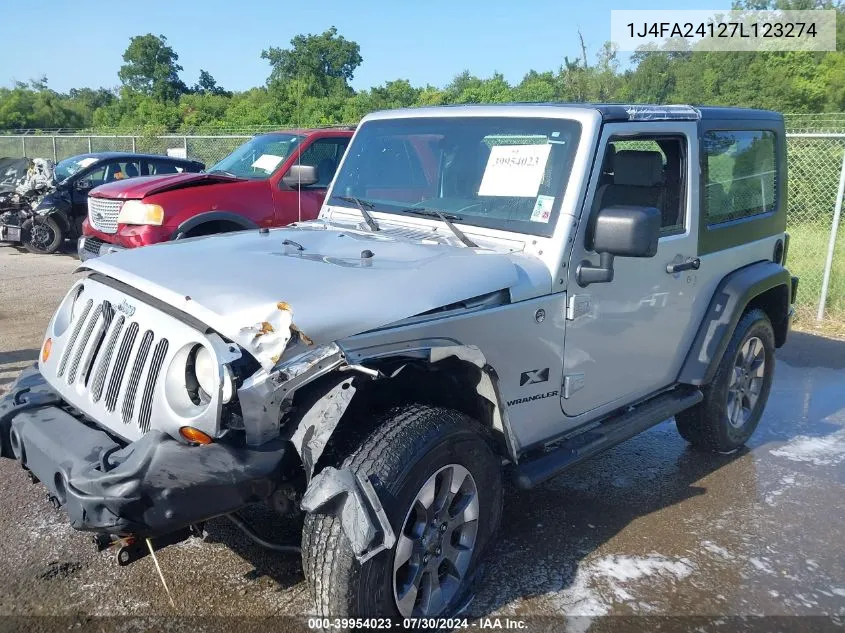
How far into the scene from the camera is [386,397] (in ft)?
9.72

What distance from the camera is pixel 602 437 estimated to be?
3.74 metres

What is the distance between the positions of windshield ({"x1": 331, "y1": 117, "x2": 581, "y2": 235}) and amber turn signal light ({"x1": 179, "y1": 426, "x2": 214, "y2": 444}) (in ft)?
5.74

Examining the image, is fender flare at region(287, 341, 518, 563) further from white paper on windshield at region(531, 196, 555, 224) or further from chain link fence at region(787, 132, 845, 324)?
chain link fence at region(787, 132, 845, 324)

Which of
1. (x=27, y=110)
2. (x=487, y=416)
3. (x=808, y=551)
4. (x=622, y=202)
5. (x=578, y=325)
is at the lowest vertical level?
(x=808, y=551)

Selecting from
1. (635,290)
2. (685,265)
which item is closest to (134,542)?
(635,290)

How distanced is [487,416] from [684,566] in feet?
4.43

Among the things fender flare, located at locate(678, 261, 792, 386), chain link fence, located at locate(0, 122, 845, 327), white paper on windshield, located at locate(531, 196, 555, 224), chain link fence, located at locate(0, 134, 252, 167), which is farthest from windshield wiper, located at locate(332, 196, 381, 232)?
chain link fence, located at locate(0, 134, 252, 167)

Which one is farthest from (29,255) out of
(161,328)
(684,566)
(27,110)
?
(27,110)

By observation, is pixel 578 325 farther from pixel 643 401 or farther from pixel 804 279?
pixel 804 279

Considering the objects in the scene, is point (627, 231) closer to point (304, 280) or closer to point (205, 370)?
point (304, 280)

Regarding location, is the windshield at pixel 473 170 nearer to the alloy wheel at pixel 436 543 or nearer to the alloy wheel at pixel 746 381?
the alloy wheel at pixel 436 543

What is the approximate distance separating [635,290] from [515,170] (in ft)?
2.90

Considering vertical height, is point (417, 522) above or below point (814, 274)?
below

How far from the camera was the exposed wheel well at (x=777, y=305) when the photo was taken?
511cm
